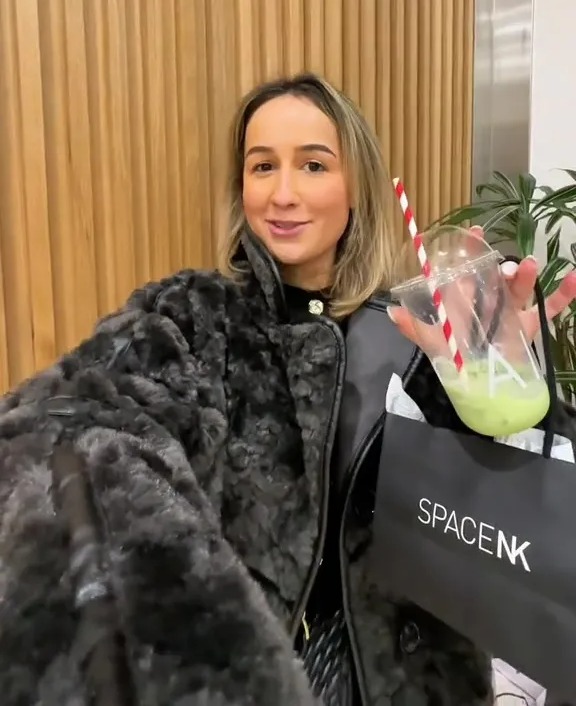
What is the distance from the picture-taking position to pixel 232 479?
3.40 ft

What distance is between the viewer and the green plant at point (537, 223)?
1892 mm

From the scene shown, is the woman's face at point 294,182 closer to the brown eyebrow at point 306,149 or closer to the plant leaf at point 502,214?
the brown eyebrow at point 306,149

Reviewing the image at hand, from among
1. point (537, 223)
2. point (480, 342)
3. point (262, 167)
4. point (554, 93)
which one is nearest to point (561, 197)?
point (537, 223)

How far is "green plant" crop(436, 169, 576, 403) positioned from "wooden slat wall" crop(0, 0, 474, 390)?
0.49m

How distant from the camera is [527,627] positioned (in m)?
0.82

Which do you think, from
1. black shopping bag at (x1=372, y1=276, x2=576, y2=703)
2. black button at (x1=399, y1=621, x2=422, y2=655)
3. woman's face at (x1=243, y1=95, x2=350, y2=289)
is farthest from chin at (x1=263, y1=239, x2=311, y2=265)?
black button at (x1=399, y1=621, x2=422, y2=655)

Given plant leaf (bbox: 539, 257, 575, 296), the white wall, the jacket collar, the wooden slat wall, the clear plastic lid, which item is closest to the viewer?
the clear plastic lid

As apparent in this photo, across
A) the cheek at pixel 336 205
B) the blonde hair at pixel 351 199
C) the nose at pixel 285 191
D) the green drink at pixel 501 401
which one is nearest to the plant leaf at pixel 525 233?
the blonde hair at pixel 351 199

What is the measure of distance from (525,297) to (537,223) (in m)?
1.23

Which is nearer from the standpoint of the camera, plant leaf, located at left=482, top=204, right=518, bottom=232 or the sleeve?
the sleeve

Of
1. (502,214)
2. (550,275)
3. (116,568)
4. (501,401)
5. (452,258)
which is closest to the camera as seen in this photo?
→ (116,568)

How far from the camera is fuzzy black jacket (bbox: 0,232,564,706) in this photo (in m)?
Answer: 0.66

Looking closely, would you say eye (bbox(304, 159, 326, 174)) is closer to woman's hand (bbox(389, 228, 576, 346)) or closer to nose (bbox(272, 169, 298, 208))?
nose (bbox(272, 169, 298, 208))

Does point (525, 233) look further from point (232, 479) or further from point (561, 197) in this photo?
point (232, 479)
